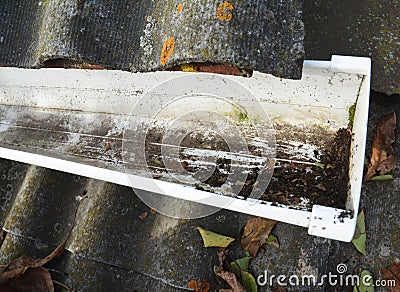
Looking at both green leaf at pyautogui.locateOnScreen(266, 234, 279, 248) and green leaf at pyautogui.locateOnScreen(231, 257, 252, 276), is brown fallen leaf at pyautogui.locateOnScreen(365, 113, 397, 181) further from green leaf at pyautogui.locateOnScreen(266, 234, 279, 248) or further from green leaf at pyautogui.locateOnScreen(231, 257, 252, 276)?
green leaf at pyautogui.locateOnScreen(231, 257, 252, 276)

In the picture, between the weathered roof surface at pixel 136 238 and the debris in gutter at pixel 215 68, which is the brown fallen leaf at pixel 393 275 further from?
the debris in gutter at pixel 215 68

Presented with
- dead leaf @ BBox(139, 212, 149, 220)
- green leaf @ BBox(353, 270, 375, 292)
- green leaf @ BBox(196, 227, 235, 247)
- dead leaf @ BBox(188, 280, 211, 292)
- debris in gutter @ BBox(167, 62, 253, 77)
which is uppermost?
debris in gutter @ BBox(167, 62, 253, 77)

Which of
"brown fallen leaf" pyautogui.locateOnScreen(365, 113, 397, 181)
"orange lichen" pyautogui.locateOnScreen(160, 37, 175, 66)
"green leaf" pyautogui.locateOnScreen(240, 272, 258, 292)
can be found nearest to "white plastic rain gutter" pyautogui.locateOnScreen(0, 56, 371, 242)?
"brown fallen leaf" pyautogui.locateOnScreen(365, 113, 397, 181)

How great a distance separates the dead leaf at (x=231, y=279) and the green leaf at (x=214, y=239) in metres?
0.10

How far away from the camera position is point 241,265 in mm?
1854

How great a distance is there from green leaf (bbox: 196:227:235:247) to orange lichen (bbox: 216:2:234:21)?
90 centimetres

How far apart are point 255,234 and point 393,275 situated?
1.85ft

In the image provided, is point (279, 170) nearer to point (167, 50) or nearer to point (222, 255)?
point (222, 255)

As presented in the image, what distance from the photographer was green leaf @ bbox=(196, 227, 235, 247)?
188 cm

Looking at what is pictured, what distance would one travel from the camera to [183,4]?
171 centimetres

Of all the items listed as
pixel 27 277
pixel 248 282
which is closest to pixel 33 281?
pixel 27 277

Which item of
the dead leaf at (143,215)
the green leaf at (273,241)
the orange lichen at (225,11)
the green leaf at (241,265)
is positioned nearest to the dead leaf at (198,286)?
the green leaf at (241,265)

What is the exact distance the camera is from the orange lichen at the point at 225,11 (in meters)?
1.61

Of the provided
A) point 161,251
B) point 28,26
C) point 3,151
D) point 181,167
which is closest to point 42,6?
point 28,26
